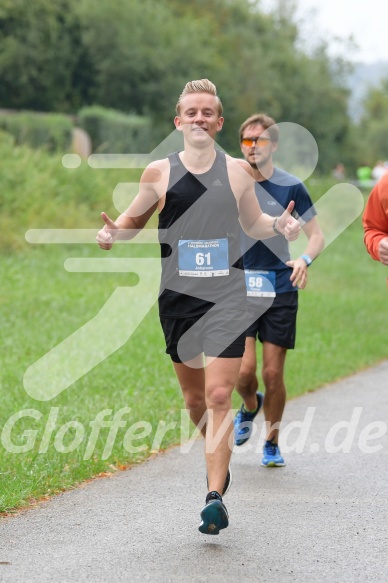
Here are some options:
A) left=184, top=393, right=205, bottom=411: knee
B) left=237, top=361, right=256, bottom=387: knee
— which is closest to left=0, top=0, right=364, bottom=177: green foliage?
left=237, top=361, right=256, bottom=387: knee

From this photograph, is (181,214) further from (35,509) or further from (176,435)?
(176,435)

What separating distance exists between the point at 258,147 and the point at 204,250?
215 cm

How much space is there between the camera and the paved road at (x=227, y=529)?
501 cm

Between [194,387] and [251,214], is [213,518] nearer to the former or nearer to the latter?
[194,387]

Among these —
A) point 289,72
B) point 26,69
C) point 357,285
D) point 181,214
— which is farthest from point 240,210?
point 289,72

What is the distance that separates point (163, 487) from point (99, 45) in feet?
144

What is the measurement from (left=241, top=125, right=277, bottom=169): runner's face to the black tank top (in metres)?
1.83

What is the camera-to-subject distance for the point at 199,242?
5.75 meters

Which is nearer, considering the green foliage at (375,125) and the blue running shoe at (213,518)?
the blue running shoe at (213,518)

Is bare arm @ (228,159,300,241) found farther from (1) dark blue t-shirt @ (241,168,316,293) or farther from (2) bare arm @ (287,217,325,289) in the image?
(1) dark blue t-shirt @ (241,168,316,293)

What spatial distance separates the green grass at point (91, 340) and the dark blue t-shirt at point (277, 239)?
155 cm

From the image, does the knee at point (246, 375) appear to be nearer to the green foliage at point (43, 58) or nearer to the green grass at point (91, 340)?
the green grass at point (91, 340)

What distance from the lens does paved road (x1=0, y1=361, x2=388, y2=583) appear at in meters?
5.01

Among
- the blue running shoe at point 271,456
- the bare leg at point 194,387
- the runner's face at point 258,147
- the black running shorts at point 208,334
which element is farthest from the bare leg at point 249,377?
the black running shorts at point 208,334
